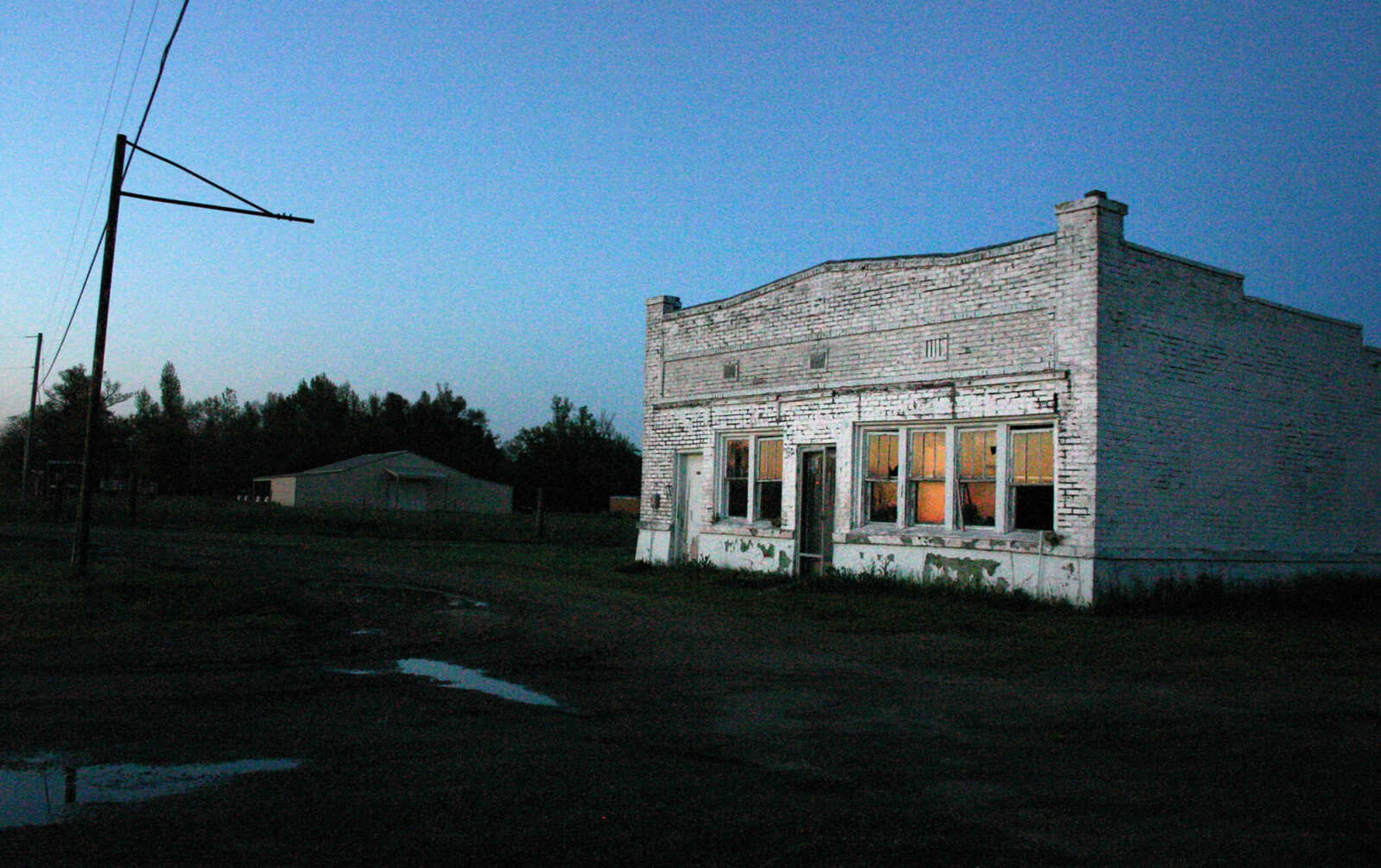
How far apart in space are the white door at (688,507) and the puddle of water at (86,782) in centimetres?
1490

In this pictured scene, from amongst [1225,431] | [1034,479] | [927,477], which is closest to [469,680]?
[1034,479]

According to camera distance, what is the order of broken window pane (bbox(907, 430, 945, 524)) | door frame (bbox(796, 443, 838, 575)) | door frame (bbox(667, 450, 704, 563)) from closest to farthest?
broken window pane (bbox(907, 430, 945, 524)) < door frame (bbox(796, 443, 838, 575)) < door frame (bbox(667, 450, 704, 563))

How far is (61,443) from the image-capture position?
85062 millimetres

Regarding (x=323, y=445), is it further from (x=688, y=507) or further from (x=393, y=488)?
(x=688, y=507)

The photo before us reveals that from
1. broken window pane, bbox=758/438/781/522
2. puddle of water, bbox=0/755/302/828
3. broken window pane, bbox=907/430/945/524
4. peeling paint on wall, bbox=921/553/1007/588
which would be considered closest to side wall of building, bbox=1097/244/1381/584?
peeling paint on wall, bbox=921/553/1007/588

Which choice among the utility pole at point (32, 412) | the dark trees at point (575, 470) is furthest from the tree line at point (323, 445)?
the utility pole at point (32, 412)

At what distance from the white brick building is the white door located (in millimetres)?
857

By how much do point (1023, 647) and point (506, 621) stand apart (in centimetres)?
565

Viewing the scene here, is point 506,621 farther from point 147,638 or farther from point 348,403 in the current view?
point 348,403

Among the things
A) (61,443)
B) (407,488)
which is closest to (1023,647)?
(407,488)

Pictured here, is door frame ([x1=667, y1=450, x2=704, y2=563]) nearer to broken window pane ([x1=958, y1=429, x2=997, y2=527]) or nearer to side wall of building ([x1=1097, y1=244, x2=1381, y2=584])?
broken window pane ([x1=958, y1=429, x2=997, y2=527])

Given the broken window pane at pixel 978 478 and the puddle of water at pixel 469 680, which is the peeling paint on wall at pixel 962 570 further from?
the puddle of water at pixel 469 680

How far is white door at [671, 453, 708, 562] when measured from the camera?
20.3 m

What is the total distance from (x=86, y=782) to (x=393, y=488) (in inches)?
2410
